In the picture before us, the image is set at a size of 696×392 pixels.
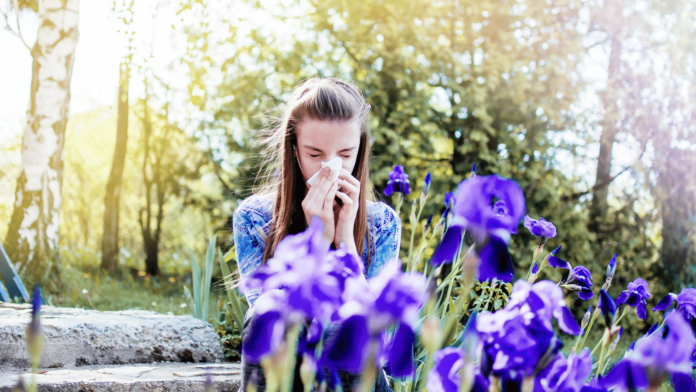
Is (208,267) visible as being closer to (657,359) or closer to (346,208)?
(346,208)

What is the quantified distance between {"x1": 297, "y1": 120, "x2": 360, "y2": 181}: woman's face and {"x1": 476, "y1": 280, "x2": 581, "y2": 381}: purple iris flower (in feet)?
3.49

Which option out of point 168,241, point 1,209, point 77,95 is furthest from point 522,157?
point 77,95

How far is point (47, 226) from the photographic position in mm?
3996

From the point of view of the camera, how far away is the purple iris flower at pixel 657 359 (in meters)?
0.53

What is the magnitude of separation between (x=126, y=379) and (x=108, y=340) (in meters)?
0.42

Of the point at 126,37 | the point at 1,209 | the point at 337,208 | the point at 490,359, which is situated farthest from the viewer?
the point at 1,209

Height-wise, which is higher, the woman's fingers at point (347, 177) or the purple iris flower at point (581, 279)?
the woman's fingers at point (347, 177)

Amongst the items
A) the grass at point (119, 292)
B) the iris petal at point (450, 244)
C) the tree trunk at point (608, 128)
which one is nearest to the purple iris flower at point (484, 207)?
the iris petal at point (450, 244)

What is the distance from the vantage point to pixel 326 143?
163 cm

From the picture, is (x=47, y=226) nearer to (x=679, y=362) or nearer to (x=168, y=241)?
(x=168, y=241)

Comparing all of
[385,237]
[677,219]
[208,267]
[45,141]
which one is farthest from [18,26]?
[677,219]

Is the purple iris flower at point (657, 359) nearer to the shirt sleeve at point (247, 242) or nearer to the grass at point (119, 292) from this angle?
the shirt sleeve at point (247, 242)

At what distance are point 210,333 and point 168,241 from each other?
5487mm

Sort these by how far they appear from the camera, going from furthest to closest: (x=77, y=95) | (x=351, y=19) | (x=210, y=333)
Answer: (x=77, y=95) → (x=351, y=19) → (x=210, y=333)
